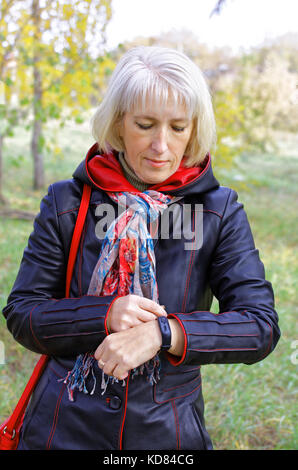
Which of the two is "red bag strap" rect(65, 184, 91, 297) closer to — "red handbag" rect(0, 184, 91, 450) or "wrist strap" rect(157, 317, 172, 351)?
"red handbag" rect(0, 184, 91, 450)

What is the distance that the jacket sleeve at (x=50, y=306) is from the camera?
130 cm

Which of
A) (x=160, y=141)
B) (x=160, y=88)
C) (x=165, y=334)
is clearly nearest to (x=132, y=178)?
(x=160, y=141)

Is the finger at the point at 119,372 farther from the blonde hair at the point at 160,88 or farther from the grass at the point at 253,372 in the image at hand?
the grass at the point at 253,372

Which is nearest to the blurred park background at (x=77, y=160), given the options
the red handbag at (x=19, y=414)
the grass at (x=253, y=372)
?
the grass at (x=253, y=372)

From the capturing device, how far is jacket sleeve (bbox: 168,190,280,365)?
4.17ft

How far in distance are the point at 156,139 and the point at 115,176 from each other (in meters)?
0.18

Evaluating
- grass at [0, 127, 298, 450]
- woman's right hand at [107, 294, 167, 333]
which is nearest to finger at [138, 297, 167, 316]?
woman's right hand at [107, 294, 167, 333]

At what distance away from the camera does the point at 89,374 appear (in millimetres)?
1439

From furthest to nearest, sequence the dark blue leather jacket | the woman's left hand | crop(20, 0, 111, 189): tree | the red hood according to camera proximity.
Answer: crop(20, 0, 111, 189): tree
the red hood
the dark blue leather jacket
the woman's left hand

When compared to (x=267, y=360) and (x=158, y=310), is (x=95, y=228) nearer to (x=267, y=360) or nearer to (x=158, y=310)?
(x=158, y=310)

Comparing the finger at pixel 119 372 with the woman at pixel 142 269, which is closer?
the finger at pixel 119 372

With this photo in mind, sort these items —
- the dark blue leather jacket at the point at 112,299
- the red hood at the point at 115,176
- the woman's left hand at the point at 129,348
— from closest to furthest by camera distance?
the woman's left hand at the point at 129,348 → the dark blue leather jacket at the point at 112,299 → the red hood at the point at 115,176

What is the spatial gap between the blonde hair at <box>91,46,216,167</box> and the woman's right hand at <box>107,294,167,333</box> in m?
0.53

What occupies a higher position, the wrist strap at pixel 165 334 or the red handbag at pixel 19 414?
the wrist strap at pixel 165 334
